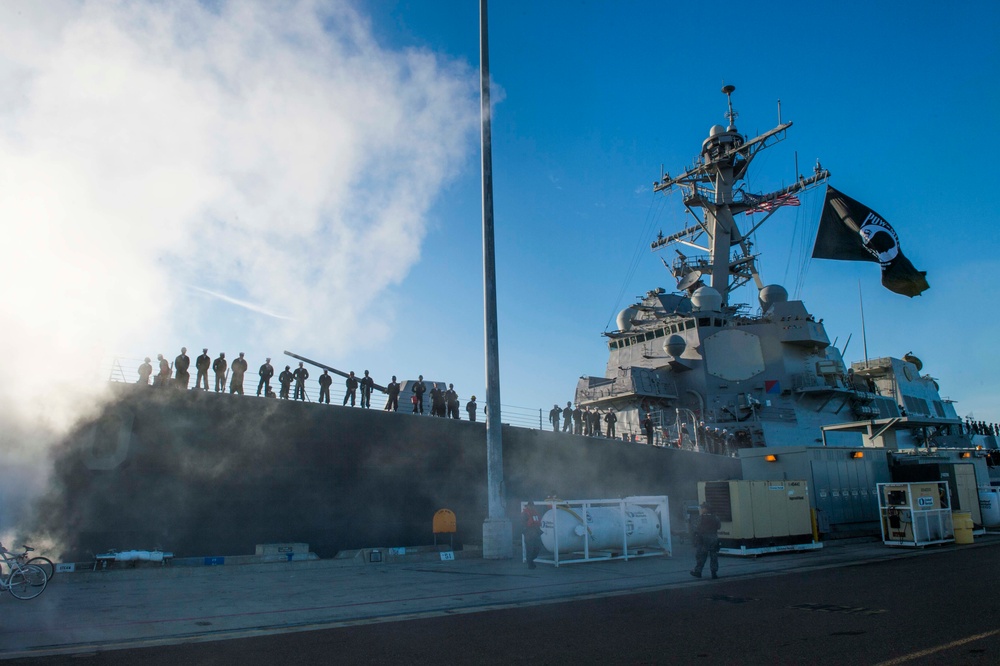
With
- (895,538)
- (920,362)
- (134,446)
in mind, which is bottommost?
(895,538)

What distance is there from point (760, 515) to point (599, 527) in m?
4.12

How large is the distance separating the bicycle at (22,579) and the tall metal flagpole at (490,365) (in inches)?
304

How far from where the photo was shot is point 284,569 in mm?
12312

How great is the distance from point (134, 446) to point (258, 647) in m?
8.14

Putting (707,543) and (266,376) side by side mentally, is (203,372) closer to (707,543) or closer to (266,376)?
(266,376)

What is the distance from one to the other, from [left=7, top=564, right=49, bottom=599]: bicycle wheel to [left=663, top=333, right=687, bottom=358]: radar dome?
72.0 feet

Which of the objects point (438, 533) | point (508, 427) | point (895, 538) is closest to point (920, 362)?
point (895, 538)

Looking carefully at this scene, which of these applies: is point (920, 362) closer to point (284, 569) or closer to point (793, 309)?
point (793, 309)

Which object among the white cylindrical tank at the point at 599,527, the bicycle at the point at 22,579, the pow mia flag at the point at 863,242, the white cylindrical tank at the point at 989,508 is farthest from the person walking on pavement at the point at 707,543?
the pow mia flag at the point at 863,242

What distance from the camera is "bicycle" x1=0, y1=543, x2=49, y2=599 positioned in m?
8.55

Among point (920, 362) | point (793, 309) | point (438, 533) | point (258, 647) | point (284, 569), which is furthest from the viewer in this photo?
point (920, 362)

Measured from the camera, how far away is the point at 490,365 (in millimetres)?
14461

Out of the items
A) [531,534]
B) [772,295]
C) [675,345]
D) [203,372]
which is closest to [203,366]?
[203,372]

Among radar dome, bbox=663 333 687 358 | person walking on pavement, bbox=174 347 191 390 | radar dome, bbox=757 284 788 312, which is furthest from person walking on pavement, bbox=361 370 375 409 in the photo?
radar dome, bbox=757 284 788 312
